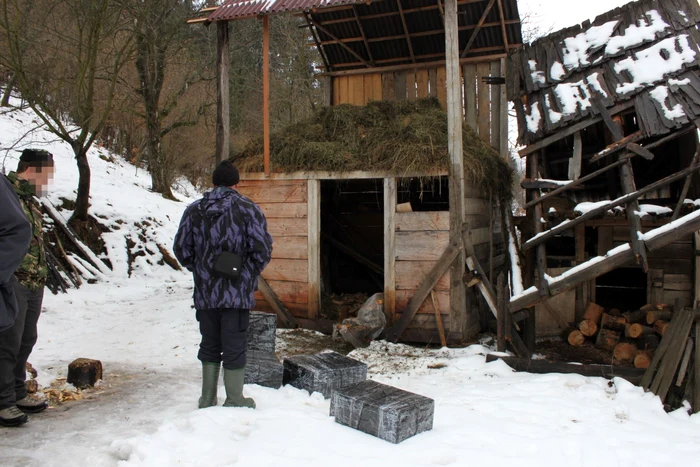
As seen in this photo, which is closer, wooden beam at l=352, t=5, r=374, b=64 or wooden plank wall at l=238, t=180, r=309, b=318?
wooden plank wall at l=238, t=180, r=309, b=318

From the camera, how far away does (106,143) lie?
19391mm

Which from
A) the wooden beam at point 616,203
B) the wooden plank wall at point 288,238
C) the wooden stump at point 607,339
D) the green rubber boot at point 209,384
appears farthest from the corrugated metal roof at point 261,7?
the wooden stump at point 607,339

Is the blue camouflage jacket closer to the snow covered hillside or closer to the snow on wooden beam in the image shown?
the snow covered hillside

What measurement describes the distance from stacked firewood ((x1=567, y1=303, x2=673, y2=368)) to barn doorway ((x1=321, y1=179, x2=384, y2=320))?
145 inches

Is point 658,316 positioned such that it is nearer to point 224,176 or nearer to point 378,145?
point 378,145

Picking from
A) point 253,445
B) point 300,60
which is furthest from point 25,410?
point 300,60

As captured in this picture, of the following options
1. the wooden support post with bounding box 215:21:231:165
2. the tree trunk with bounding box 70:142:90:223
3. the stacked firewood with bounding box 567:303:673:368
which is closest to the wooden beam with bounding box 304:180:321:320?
the wooden support post with bounding box 215:21:231:165

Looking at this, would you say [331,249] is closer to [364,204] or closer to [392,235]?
[364,204]

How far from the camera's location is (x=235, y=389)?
4148mm

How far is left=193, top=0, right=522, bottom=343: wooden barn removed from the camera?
7.10 metres

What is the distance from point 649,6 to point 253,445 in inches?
273

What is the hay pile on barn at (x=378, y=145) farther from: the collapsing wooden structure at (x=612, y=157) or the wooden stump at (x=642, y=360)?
the wooden stump at (x=642, y=360)

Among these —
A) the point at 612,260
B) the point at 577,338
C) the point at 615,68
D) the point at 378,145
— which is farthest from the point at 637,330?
the point at 378,145

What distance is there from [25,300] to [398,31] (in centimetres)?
794
